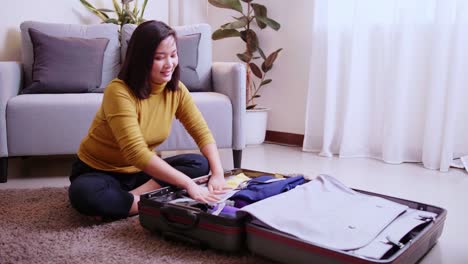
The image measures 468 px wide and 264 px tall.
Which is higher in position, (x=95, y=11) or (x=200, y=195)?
(x=95, y=11)

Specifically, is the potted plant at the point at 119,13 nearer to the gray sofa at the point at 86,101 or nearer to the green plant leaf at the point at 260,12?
the gray sofa at the point at 86,101

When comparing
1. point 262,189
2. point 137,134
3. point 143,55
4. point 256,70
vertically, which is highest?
point 143,55

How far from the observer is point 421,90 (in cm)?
233

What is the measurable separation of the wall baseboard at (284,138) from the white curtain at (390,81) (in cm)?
21

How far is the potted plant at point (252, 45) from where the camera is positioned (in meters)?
2.87

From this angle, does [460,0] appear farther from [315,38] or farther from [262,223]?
[262,223]

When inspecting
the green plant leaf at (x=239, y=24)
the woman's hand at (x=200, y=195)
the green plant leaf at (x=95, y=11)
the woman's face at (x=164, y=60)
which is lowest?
the woman's hand at (x=200, y=195)

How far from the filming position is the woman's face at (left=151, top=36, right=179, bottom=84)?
127 centimetres

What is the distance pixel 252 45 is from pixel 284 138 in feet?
2.23

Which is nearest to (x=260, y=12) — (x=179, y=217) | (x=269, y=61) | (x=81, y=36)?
(x=269, y=61)

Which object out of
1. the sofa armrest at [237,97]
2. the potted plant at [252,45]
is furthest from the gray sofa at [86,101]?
the potted plant at [252,45]

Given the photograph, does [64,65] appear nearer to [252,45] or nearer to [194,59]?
[194,59]

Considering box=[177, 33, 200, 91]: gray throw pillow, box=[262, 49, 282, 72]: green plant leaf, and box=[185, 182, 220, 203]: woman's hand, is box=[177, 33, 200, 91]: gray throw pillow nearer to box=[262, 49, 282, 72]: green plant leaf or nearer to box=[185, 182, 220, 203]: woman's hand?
box=[262, 49, 282, 72]: green plant leaf

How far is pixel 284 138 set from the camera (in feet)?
9.98
